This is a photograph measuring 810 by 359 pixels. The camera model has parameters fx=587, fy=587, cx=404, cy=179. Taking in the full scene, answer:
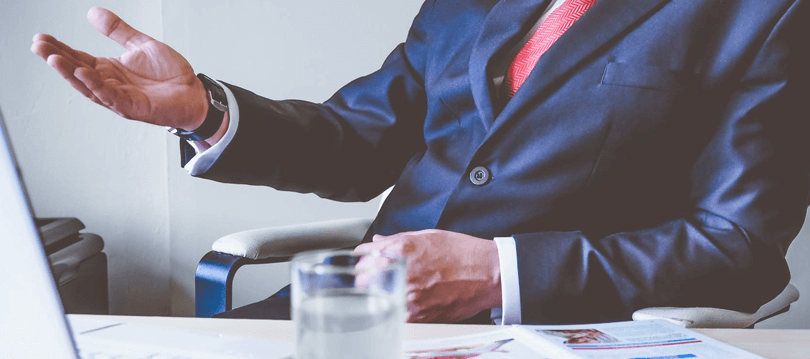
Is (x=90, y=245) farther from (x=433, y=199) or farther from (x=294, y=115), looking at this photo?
(x=433, y=199)

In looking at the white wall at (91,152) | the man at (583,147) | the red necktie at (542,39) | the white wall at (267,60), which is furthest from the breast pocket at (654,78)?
the white wall at (91,152)

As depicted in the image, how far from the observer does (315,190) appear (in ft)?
3.91

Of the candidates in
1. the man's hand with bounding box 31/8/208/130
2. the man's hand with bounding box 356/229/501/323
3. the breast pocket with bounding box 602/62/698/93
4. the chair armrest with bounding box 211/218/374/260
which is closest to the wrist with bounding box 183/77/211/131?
the man's hand with bounding box 31/8/208/130

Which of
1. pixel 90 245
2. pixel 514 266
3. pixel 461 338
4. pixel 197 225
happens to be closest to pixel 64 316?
pixel 461 338

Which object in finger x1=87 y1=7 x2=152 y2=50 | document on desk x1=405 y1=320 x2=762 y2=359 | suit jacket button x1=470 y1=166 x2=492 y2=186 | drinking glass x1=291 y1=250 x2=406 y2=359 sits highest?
finger x1=87 y1=7 x2=152 y2=50

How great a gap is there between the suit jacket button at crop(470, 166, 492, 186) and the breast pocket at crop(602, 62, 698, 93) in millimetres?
237

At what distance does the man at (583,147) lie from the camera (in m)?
0.83

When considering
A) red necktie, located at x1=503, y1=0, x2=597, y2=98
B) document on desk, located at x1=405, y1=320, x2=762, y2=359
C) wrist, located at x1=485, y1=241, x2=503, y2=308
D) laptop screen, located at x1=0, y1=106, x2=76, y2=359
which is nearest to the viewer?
laptop screen, located at x1=0, y1=106, x2=76, y2=359

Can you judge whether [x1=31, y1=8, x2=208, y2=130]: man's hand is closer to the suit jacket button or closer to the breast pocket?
the suit jacket button

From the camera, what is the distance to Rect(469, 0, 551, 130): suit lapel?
0.96 meters

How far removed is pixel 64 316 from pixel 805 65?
37.7 inches

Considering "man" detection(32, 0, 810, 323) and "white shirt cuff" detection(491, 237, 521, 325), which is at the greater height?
"man" detection(32, 0, 810, 323)

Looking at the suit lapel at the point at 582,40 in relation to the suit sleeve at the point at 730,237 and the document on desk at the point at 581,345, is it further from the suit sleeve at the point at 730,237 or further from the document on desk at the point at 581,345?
the document on desk at the point at 581,345

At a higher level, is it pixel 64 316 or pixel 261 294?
pixel 64 316
